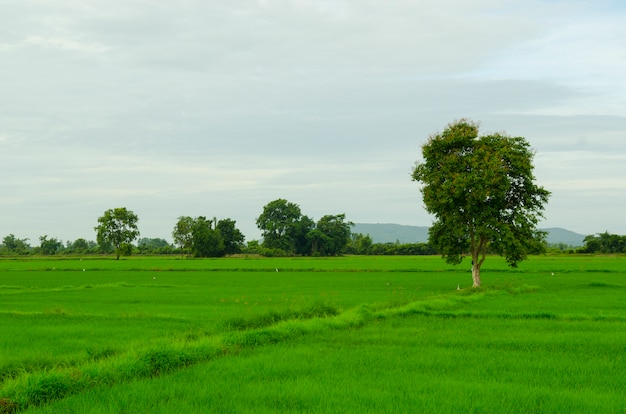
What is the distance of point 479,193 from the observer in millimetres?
31719

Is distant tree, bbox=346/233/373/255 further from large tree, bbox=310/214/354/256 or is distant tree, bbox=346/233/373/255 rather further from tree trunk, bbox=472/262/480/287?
tree trunk, bbox=472/262/480/287

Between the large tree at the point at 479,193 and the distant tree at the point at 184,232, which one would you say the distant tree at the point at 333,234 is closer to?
the distant tree at the point at 184,232

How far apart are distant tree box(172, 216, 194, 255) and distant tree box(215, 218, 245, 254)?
617 centimetres

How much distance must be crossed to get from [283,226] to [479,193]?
110m

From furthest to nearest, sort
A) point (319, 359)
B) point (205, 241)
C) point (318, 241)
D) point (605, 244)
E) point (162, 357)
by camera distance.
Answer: point (318, 241), point (205, 241), point (605, 244), point (319, 359), point (162, 357)

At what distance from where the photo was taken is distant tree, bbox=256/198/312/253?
5433 inches

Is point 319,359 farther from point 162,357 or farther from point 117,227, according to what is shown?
point 117,227

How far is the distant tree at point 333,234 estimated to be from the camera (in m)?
134

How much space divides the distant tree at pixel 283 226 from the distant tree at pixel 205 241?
58.5ft

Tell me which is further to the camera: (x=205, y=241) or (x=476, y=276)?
(x=205, y=241)

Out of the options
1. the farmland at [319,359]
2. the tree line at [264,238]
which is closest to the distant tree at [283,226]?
the tree line at [264,238]

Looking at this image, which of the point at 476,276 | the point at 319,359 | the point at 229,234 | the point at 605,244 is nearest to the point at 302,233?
the point at 229,234

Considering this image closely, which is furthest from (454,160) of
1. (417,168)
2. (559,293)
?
(559,293)

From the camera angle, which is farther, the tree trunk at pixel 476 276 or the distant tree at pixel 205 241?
the distant tree at pixel 205 241
